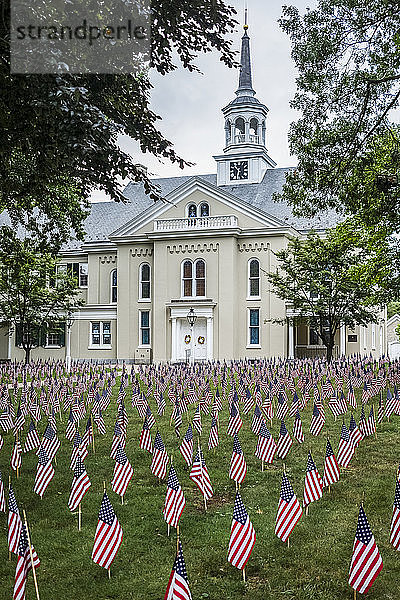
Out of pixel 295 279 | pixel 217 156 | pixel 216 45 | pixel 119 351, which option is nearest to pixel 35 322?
pixel 119 351

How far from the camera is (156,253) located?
3934cm

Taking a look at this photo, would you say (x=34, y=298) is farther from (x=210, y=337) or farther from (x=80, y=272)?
(x=80, y=272)

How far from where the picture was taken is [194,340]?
38.2 metres

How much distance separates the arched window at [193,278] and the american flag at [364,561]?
33.1 metres

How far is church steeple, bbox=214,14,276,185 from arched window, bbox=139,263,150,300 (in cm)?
1078

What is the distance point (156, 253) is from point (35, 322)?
9.93m

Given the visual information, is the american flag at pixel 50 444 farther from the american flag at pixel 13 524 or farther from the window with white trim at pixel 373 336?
the window with white trim at pixel 373 336

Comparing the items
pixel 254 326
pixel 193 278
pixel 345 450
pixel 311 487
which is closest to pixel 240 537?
pixel 311 487

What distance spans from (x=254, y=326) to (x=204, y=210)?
7858mm

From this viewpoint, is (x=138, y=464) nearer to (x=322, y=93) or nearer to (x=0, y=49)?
(x=0, y=49)

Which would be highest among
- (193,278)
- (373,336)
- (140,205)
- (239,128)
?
(239,128)

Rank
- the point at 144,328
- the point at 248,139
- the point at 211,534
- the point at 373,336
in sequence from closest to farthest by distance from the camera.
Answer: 1. the point at 211,534
2. the point at 144,328
3. the point at 373,336
4. the point at 248,139

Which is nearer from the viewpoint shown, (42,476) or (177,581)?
(177,581)

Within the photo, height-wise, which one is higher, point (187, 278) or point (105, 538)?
point (187, 278)
